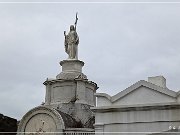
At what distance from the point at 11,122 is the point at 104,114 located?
364 inches

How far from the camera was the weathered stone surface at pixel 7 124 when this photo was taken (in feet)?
75.9

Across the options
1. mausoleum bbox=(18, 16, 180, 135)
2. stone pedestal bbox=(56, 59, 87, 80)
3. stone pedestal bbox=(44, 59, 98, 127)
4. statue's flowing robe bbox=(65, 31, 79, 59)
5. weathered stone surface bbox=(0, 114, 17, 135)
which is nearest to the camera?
mausoleum bbox=(18, 16, 180, 135)

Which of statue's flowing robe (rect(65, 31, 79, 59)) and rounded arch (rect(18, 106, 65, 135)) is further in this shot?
statue's flowing robe (rect(65, 31, 79, 59))

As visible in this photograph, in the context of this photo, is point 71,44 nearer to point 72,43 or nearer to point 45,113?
point 72,43

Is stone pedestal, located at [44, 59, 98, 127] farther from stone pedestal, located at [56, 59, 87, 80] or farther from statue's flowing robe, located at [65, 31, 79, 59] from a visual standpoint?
statue's flowing robe, located at [65, 31, 79, 59]

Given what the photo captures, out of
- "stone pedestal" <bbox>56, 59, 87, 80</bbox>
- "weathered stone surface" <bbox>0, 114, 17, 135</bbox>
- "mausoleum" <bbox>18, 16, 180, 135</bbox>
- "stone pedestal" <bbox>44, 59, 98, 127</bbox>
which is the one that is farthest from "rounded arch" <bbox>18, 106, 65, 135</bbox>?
"stone pedestal" <bbox>56, 59, 87, 80</bbox>

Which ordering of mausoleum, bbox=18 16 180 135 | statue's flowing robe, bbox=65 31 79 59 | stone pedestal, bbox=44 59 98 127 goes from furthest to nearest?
statue's flowing robe, bbox=65 31 79 59, stone pedestal, bbox=44 59 98 127, mausoleum, bbox=18 16 180 135

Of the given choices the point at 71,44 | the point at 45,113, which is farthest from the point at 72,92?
the point at 71,44

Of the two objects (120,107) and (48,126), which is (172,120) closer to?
(120,107)

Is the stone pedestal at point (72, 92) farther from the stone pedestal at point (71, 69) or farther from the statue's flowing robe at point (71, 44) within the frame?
the statue's flowing robe at point (71, 44)

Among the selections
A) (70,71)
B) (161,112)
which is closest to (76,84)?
(70,71)

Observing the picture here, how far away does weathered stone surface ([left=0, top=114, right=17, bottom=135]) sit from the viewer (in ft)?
75.9

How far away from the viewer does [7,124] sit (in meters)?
23.9

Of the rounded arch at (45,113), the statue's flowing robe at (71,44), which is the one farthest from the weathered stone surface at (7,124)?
the statue's flowing robe at (71,44)
